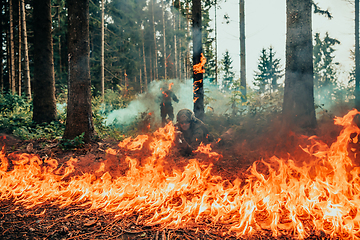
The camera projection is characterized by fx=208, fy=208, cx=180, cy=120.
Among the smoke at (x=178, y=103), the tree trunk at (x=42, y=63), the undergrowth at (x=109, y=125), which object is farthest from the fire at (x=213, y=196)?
the smoke at (x=178, y=103)

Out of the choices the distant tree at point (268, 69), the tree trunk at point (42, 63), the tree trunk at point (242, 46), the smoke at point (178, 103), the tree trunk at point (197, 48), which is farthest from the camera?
the distant tree at point (268, 69)

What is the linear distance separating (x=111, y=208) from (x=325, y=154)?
4.76 meters

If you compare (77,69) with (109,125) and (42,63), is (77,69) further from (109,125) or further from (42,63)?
(109,125)

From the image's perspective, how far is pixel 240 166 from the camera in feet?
18.9

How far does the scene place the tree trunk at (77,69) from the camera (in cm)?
671

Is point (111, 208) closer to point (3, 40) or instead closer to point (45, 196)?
point (45, 196)

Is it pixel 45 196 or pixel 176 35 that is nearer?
pixel 45 196

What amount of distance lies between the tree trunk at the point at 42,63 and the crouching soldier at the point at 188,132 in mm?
6081

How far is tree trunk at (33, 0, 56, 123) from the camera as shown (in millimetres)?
8820

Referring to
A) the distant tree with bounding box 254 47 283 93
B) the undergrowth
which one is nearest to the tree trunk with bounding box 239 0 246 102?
the undergrowth

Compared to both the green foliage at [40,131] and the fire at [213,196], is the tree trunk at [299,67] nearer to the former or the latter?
the fire at [213,196]

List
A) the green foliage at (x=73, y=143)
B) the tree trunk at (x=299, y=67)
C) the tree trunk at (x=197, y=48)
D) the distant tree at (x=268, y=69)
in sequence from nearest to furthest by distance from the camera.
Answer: the tree trunk at (x=299, y=67)
the green foliage at (x=73, y=143)
the tree trunk at (x=197, y=48)
the distant tree at (x=268, y=69)

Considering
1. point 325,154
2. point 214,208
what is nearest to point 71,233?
point 214,208

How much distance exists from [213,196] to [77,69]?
5.78 metres
